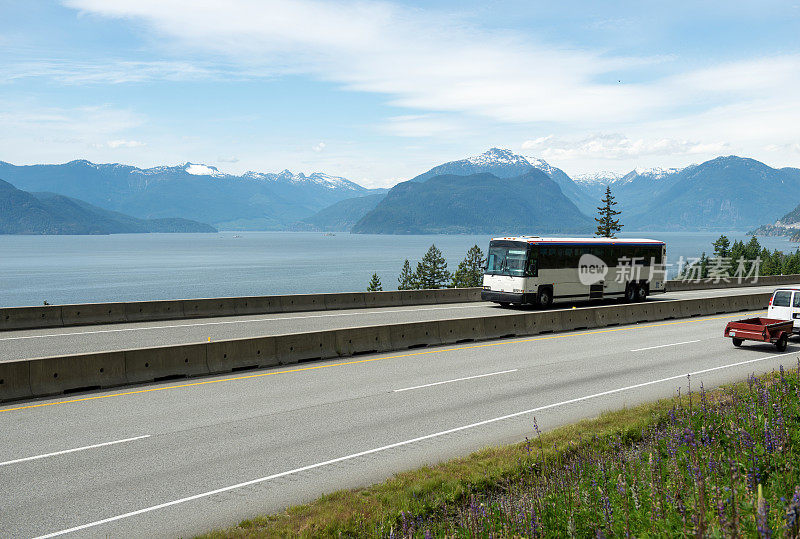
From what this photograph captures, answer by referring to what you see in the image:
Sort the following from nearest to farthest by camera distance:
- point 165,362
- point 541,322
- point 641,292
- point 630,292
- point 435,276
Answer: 1. point 165,362
2. point 541,322
3. point 630,292
4. point 641,292
5. point 435,276

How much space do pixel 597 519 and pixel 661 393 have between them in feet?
27.1

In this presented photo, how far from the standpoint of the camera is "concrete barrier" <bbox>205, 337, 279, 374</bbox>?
16312 mm

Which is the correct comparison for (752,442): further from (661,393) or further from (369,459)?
(661,393)

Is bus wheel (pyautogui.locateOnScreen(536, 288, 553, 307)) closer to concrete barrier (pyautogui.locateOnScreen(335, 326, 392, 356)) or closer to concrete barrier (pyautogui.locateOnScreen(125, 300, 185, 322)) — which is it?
concrete barrier (pyautogui.locateOnScreen(335, 326, 392, 356))

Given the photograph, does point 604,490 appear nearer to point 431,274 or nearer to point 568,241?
point 568,241

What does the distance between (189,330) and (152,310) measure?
409 cm

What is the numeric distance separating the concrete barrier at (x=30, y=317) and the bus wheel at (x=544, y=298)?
19513 millimetres

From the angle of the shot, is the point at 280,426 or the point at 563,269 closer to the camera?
the point at 280,426

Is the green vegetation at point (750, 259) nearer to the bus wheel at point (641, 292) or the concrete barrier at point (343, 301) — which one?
the bus wheel at point (641, 292)

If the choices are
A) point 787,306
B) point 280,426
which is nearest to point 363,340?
point 280,426

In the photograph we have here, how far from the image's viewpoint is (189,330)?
73.8ft

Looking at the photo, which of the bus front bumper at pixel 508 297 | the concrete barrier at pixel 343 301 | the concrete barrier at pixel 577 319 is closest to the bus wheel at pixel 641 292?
the bus front bumper at pixel 508 297

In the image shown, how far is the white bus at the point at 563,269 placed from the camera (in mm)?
29594

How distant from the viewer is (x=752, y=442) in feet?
24.4
